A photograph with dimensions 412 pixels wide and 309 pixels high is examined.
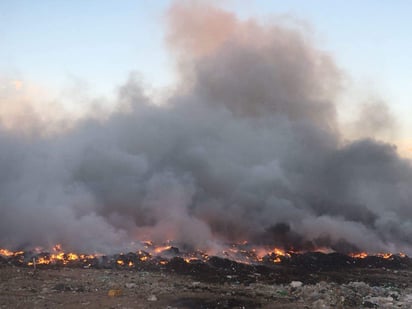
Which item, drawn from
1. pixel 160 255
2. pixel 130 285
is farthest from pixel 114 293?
pixel 160 255

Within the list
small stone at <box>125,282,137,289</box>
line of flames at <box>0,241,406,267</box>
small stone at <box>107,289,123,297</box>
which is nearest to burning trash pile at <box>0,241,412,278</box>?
line of flames at <box>0,241,406,267</box>

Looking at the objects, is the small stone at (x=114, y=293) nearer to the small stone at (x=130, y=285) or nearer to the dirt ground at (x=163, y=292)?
the dirt ground at (x=163, y=292)

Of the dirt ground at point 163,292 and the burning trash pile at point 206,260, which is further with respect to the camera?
the burning trash pile at point 206,260

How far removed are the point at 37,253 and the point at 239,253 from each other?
370 inches

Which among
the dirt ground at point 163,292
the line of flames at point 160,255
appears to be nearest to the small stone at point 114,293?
the dirt ground at point 163,292

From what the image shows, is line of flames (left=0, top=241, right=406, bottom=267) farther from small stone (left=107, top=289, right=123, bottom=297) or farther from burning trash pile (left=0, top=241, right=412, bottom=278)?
small stone (left=107, top=289, right=123, bottom=297)

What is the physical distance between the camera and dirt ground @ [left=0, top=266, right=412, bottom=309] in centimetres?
1152

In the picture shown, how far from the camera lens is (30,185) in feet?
77.2

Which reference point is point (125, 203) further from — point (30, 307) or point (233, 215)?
point (30, 307)

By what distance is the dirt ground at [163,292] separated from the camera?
11.5m

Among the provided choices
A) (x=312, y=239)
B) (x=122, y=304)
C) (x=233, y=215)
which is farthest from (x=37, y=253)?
(x=312, y=239)

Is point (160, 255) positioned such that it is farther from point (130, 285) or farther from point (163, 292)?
point (163, 292)

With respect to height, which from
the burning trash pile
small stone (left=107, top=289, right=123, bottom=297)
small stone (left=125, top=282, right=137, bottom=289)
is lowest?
small stone (left=107, top=289, right=123, bottom=297)

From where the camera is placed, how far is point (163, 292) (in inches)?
510
